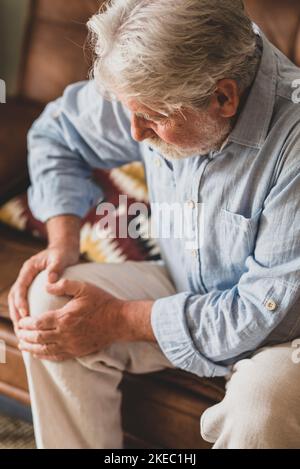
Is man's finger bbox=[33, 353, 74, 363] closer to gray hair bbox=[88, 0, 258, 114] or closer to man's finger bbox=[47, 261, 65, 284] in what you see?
man's finger bbox=[47, 261, 65, 284]

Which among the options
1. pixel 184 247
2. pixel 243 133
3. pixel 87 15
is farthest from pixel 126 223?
pixel 87 15

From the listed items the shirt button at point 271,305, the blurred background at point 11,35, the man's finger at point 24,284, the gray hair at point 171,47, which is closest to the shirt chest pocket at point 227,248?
the shirt button at point 271,305

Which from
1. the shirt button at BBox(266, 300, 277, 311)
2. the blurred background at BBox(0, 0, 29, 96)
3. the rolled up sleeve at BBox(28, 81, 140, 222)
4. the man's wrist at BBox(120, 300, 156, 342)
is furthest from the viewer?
the blurred background at BBox(0, 0, 29, 96)

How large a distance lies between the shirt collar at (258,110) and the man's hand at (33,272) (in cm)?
43

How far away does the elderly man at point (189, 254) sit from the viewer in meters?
0.90

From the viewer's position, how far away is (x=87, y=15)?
1666 mm

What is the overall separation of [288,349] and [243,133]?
1.19 feet

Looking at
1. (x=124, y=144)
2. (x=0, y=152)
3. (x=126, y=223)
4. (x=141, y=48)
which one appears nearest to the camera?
(x=141, y=48)

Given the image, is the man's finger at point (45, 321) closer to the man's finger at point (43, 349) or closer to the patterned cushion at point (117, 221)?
the man's finger at point (43, 349)

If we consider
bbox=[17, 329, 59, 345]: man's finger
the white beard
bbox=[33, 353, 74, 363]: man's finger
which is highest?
the white beard

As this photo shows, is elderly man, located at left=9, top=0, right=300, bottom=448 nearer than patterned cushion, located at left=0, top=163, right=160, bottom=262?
Yes

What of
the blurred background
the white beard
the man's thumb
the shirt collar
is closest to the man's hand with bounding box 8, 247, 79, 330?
the man's thumb

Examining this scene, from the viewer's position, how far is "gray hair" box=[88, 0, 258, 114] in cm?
87
